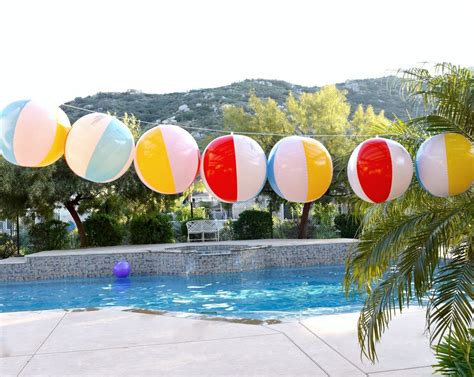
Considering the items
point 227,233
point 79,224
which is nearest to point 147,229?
point 79,224

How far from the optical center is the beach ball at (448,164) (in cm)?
341

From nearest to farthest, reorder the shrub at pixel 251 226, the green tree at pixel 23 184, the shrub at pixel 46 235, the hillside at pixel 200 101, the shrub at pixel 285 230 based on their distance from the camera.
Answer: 1. the green tree at pixel 23 184
2. the shrub at pixel 46 235
3. the shrub at pixel 251 226
4. the shrub at pixel 285 230
5. the hillside at pixel 200 101

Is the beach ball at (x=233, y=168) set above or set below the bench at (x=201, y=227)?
above

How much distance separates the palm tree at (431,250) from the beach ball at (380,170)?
1.39 feet

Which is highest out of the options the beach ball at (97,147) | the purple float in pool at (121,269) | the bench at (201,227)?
the beach ball at (97,147)

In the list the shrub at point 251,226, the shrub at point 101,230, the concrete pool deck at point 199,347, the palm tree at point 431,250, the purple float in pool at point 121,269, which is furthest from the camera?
the shrub at point 251,226

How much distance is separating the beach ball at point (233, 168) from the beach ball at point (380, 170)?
2.42 feet

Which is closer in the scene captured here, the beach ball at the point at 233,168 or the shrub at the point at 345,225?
the beach ball at the point at 233,168

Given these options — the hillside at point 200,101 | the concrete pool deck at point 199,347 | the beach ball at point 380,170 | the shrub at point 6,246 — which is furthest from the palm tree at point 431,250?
the hillside at point 200,101

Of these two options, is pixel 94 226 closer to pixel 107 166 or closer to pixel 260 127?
pixel 260 127

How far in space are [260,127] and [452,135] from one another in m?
14.6

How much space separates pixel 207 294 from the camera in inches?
410

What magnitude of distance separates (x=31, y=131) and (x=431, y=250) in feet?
10.0

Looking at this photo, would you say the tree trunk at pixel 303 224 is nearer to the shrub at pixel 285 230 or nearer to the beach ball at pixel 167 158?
the shrub at pixel 285 230
